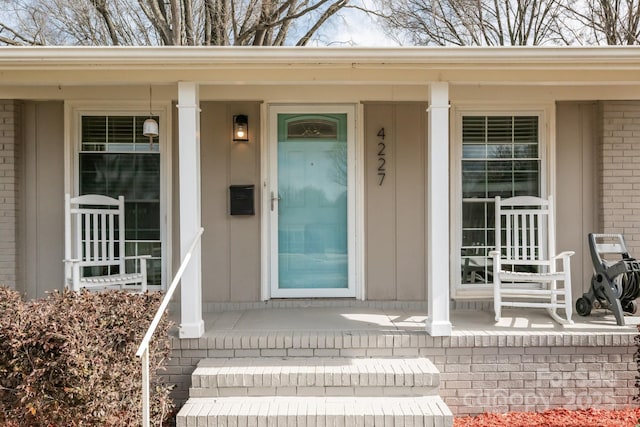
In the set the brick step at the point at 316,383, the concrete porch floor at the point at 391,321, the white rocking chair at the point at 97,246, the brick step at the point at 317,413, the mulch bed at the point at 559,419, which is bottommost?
the mulch bed at the point at 559,419

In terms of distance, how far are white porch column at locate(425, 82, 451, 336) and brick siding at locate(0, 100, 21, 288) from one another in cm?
386

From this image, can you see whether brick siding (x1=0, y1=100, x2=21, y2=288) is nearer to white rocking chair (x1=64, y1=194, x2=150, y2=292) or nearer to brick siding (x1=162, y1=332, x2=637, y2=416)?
white rocking chair (x1=64, y1=194, x2=150, y2=292)

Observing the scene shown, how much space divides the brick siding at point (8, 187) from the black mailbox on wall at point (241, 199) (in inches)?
81.4

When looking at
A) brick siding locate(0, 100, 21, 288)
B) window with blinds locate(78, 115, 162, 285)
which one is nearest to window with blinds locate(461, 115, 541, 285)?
window with blinds locate(78, 115, 162, 285)

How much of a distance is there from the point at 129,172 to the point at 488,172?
3.57 metres

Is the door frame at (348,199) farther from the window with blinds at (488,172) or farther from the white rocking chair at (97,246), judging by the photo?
the white rocking chair at (97,246)

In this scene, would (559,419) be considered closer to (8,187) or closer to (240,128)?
(240,128)

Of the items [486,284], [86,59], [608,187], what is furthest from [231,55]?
[608,187]

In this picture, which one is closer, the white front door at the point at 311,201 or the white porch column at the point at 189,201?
the white porch column at the point at 189,201

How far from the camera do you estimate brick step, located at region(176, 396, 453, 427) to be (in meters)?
2.86

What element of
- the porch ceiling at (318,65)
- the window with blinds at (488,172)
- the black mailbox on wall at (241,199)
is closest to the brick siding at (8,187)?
the porch ceiling at (318,65)

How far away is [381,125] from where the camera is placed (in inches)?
183

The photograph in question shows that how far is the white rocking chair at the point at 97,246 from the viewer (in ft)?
13.6

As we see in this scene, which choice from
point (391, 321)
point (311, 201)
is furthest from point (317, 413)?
point (311, 201)
